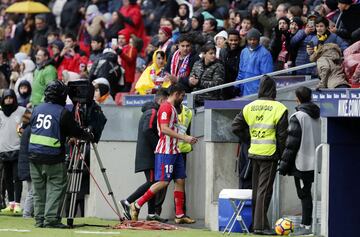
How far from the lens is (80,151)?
19.7 metres

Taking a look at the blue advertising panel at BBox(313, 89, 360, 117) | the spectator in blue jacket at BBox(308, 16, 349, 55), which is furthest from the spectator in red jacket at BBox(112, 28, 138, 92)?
the blue advertising panel at BBox(313, 89, 360, 117)

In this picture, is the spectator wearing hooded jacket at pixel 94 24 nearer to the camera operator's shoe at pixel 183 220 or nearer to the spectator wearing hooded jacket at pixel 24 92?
the spectator wearing hooded jacket at pixel 24 92

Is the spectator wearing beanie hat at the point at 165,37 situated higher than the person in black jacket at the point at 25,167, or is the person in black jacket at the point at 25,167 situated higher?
the spectator wearing beanie hat at the point at 165,37

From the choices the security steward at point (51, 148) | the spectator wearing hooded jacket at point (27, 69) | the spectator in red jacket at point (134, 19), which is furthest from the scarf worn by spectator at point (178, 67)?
the spectator in red jacket at point (134, 19)

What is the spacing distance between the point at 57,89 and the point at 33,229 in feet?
6.43

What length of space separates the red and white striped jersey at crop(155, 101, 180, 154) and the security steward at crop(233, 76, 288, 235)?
1.62 metres

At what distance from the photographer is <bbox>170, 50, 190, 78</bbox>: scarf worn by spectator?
2270 cm

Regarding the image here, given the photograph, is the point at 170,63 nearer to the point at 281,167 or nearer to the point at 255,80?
the point at 255,80

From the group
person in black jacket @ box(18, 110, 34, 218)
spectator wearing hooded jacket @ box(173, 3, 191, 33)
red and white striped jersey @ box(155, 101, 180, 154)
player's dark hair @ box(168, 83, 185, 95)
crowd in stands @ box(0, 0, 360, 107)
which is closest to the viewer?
red and white striped jersey @ box(155, 101, 180, 154)

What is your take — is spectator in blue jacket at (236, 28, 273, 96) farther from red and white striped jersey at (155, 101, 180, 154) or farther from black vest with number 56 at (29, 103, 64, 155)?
black vest with number 56 at (29, 103, 64, 155)

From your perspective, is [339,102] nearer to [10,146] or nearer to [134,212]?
[134,212]

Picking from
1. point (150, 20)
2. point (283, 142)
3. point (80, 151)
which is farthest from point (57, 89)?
point (150, 20)

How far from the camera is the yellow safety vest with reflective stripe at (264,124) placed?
1852 cm

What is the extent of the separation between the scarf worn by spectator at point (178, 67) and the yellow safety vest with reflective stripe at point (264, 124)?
4.14m
